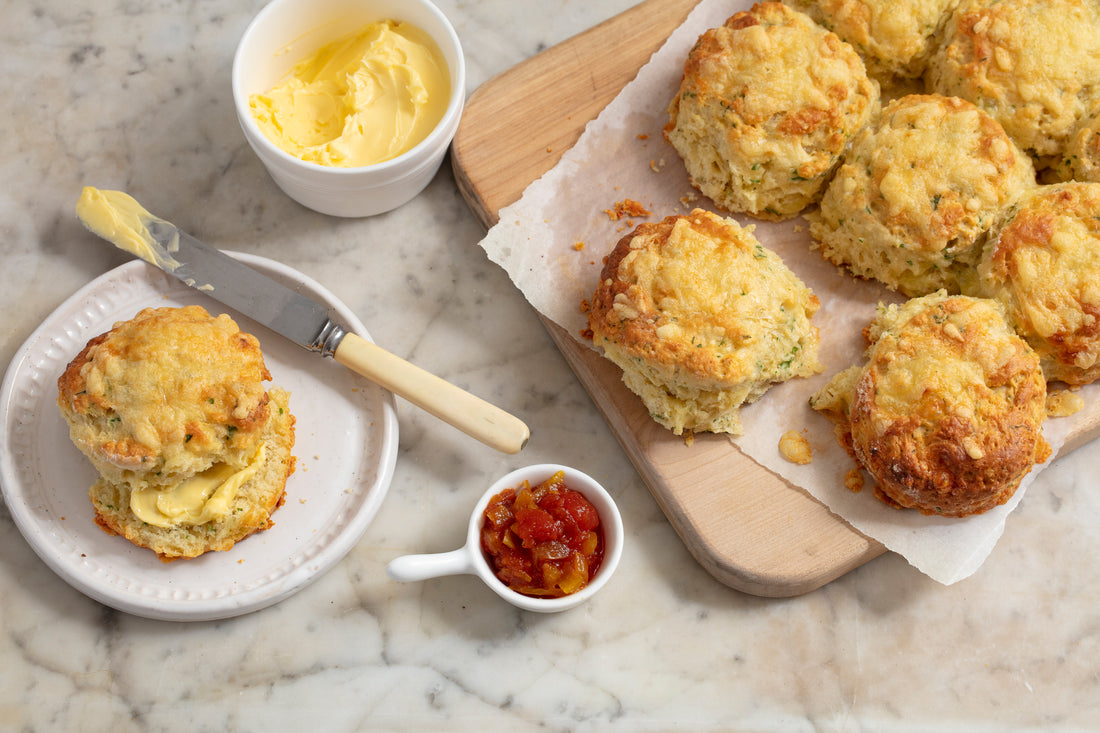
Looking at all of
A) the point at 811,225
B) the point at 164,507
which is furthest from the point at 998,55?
the point at 164,507

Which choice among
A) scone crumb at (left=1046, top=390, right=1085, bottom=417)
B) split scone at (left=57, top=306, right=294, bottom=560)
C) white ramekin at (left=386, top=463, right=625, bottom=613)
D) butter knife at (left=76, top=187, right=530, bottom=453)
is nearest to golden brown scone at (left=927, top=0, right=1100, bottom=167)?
scone crumb at (left=1046, top=390, right=1085, bottom=417)

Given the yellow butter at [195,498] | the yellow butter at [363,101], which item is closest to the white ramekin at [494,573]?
the yellow butter at [195,498]

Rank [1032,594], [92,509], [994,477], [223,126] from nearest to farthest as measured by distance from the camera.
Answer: [994,477]
[92,509]
[1032,594]
[223,126]

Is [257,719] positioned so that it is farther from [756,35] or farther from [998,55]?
[998,55]

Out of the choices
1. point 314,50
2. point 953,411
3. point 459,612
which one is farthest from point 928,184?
point 314,50

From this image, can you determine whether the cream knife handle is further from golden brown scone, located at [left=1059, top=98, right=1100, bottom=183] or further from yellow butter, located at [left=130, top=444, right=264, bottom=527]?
golden brown scone, located at [left=1059, top=98, right=1100, bottom=183]

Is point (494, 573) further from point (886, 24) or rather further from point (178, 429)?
point (886, 24)

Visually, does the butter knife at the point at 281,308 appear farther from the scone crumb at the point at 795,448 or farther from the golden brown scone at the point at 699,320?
the scone crumb at the point at 795,448
